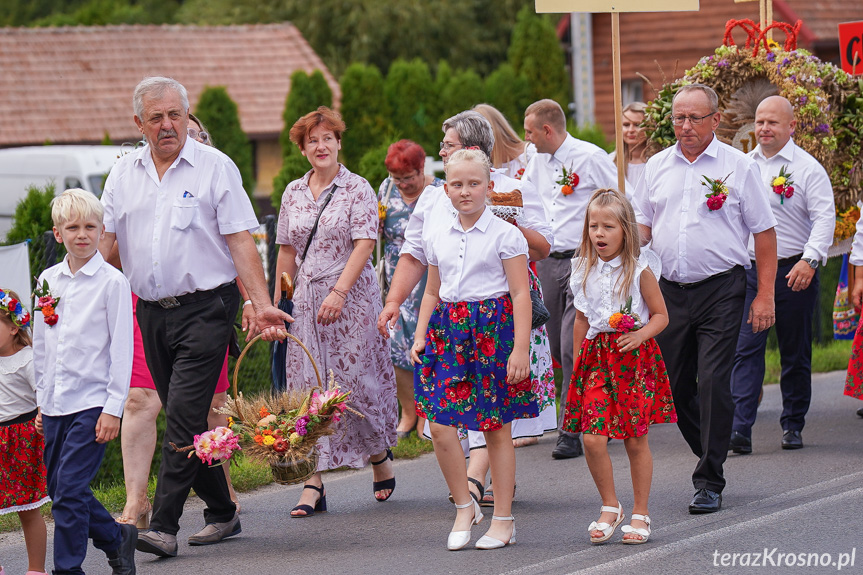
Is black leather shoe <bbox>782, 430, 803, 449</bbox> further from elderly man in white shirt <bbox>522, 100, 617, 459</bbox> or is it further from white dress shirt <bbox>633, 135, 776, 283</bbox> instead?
white dress shirt <bbox>633, 135, 776, 283</bbox>

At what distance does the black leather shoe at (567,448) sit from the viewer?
810 centimetres

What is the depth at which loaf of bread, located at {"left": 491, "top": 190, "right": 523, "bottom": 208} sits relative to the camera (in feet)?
20.9

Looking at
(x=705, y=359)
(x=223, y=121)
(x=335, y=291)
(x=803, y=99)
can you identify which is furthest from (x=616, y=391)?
(x=223, y=121)

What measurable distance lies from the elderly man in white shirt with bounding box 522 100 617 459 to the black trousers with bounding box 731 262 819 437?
3.79ft

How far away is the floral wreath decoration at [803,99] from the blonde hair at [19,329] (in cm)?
452

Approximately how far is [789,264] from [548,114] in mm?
1935

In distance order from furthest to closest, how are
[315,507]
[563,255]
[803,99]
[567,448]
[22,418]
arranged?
[563,255], [803,99], [567,448], [315,507], [22,418]

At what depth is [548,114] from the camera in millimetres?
8359

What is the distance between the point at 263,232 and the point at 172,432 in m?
5.21

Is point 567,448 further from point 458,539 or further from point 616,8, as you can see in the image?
point 616,8

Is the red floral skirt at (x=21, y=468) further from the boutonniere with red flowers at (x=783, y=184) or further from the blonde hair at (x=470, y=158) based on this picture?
the boutonniere with red flowers at (x=783, y=184)

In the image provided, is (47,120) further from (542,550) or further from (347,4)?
(542,550)

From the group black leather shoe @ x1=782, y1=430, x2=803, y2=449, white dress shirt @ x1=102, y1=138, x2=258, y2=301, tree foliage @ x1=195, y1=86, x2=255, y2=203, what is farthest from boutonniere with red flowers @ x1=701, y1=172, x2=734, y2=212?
tree foliage @ x1=195, y1=86, x2=255, y2=203

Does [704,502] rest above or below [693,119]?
below
